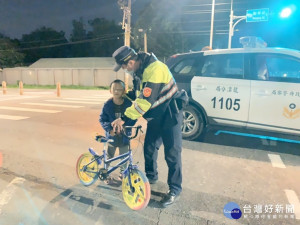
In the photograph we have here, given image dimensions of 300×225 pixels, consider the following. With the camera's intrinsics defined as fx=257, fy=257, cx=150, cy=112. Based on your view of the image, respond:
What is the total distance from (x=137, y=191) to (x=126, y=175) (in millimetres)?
225

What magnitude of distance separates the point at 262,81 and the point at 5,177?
4490mm

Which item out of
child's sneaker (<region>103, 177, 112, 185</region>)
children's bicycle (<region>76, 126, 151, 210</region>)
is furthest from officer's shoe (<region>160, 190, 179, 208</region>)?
child's sneaker (<region>103, 177, 112, 185</region>)

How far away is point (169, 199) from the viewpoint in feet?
9.83

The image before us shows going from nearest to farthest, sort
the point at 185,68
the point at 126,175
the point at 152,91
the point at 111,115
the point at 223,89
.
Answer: the point at 152,91 < the point at 126,175 < the point at 111,115 < the point at 223,89 < the point at 185,68

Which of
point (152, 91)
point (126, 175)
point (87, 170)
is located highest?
point (152, 91)

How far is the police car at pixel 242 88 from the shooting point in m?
4.45

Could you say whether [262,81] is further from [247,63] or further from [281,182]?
[281,182]

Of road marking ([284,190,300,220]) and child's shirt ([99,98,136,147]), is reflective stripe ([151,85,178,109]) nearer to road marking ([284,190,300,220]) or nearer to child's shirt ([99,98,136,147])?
child's shirt ([99,98,136,147])

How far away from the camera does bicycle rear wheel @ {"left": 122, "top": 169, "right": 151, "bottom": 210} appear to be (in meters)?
2.72

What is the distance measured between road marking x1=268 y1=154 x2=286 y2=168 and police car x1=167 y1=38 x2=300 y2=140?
1.48ft

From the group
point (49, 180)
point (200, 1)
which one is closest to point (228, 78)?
point (49, 180)
